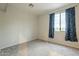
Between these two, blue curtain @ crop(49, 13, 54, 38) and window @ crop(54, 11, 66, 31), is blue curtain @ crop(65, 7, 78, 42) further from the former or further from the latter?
blue curtain @ crop(49, 13, 54, 38)

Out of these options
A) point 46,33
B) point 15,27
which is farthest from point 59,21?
point 15,27

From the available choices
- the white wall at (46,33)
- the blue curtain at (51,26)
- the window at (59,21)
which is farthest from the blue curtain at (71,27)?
the blue curtain at (51,26)

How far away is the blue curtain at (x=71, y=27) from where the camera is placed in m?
2.38

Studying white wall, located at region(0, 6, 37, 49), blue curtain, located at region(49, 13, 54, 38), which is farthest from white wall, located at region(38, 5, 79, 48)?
white wall, located at region(0, 6, 37, 49)

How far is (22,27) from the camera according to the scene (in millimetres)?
2965

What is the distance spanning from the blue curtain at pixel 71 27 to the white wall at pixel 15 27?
3.17ft

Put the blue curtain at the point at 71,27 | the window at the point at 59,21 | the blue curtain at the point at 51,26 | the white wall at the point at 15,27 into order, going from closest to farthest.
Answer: the window at the point at 59,21, the blue curtain at the point at 51,26, the blue curtain at the point at 71,27, the white wall at the point at 15,27

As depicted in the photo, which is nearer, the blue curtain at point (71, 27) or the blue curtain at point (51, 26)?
the blue curtain at point (51, 26)

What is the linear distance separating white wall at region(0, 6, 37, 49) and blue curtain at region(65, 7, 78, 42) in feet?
3.17

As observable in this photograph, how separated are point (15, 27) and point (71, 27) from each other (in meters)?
1.86

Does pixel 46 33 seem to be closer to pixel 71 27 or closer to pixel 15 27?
pixel 71 27

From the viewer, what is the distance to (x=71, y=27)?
2.53 metres

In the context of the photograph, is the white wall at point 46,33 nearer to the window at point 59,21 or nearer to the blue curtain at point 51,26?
the blue curtain at point 51,26

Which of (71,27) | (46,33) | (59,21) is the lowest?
(46,33)
